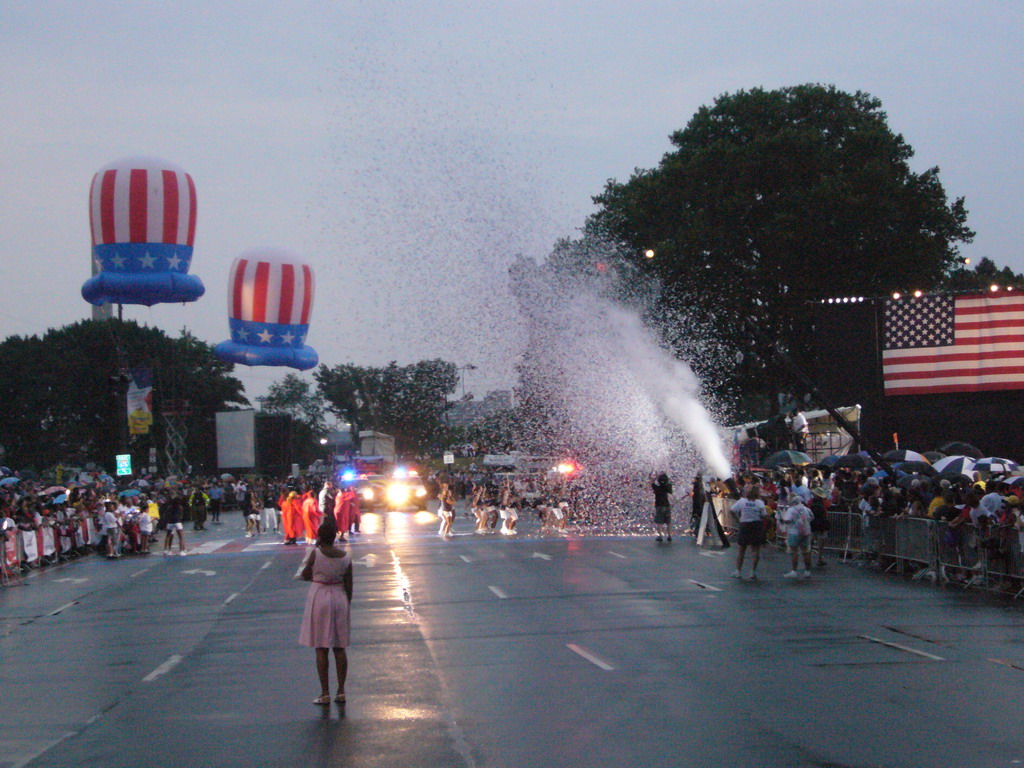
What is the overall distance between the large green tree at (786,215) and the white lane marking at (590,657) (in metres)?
34.5

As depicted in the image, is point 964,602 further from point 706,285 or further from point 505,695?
point 706,285

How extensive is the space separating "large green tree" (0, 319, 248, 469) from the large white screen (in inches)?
412

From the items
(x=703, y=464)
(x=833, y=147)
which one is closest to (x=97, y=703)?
(x=703, y=464)

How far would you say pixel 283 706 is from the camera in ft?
34.6

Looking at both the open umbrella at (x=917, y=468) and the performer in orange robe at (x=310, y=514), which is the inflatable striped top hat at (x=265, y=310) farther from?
the open umbrella at (x=917, y=468)

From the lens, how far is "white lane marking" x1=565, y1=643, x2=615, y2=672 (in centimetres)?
1207

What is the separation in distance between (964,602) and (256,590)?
445 inches

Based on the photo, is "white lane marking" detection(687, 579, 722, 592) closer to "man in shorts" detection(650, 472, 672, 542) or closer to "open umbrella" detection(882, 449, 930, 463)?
"man in shorts" detection(650, 472, 672, 542)

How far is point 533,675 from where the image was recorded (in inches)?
462

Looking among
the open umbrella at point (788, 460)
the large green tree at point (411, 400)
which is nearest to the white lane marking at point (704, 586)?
the open umbrella at point (788, 460)

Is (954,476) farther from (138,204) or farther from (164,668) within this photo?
(138,204)

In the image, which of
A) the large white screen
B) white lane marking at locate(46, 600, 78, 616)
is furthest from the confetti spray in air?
the large white screen

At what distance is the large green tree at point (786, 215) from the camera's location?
47750mm

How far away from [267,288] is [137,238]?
8.76 m
